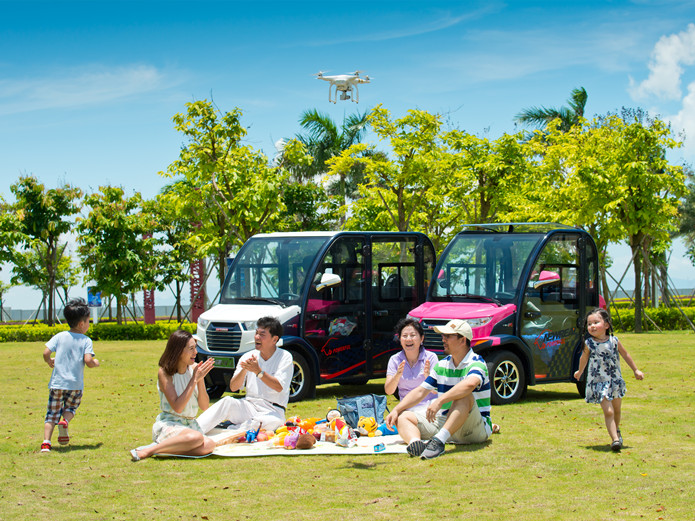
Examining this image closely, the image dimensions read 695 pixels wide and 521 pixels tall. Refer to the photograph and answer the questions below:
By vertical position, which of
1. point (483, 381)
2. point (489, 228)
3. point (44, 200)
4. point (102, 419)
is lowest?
point (102, 419)

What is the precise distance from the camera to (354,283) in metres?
12.9

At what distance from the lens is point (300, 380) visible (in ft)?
40.3

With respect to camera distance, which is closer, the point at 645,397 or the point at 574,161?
the point at 645,397

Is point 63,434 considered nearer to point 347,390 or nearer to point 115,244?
point 347,390

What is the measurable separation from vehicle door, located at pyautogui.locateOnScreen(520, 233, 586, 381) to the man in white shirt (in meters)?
4.00

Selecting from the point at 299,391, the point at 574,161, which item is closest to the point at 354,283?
the point at 299,391

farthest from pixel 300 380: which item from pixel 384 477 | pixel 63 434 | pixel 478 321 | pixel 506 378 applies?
pixel 384 477

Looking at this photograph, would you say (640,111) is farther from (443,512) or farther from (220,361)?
(443,512)

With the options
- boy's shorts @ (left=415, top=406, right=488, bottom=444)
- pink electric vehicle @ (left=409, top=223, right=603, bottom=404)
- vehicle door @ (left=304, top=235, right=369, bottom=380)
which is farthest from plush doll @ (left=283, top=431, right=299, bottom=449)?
vehicle door @ (left=304, top=235, right=369, bottom=380)

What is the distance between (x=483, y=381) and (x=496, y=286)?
12.8 feet

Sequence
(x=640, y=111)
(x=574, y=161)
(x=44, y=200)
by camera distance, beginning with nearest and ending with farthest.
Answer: (x=574, y=161) → (x=44, y=200) → (x=640, y=111)

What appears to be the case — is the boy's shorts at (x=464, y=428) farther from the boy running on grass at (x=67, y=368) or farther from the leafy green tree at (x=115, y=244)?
the leafy green tree at (x=115, y=244)

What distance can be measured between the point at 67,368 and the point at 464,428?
13.1 feet

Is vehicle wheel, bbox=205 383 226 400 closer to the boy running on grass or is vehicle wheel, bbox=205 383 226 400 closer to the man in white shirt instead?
the man in white shirt
